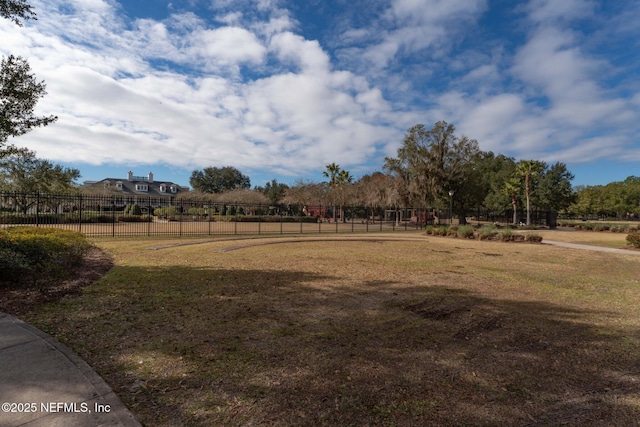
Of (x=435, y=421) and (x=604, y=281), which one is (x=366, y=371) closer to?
(x=435, y=421)

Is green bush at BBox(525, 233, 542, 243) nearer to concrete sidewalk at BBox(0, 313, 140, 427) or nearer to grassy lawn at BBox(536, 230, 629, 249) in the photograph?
grassy lawn at BBox(536, 230, 629, 249)

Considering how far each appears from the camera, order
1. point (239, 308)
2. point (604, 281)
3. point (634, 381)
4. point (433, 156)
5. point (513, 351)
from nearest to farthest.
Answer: point (634, 381)
point (513, 351)
point (239, 308)
point (604, 281)
point (433, 156)

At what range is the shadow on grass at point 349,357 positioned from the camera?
111 inches

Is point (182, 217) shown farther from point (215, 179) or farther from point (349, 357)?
point (215, 179)

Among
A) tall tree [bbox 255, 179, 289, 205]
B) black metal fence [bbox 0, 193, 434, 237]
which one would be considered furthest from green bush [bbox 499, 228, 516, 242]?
tall tree [bbox 255, 179, 289, 205]

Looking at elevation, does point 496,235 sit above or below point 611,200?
below

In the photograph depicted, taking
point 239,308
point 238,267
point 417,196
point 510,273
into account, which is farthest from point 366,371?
point 417,196

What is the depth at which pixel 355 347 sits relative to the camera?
4152mm

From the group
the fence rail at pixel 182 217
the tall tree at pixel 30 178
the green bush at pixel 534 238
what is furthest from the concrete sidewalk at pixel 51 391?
the tall tree at pixel 30 178

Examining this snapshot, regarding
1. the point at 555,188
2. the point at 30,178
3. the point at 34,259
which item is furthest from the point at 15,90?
the point at 555,188

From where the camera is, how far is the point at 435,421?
2.67 metres

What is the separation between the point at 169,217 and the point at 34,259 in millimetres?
31287

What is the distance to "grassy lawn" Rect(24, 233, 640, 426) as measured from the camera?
2.85 metres

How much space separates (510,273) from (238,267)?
8.06 meters
